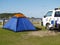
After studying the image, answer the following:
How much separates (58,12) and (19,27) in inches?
147

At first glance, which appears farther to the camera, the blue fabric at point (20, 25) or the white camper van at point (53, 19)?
the blue fabric at point (20, 25)

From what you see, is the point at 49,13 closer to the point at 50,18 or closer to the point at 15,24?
the point at 50,18

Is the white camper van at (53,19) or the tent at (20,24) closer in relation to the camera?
the white camper van at (53,19)

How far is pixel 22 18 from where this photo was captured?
1822 centimetres

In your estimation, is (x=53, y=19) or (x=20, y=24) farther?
(x=20, y=24)

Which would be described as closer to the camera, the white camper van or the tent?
the white camper van

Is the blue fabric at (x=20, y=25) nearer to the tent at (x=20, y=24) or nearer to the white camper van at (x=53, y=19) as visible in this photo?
the tent at (x=20, y=24)

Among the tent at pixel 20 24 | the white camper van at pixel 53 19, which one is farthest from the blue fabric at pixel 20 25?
the white camper van at pixel 53 19

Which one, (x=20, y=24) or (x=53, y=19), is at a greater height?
(x=53, y=19)

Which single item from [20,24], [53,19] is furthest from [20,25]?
[53,19]

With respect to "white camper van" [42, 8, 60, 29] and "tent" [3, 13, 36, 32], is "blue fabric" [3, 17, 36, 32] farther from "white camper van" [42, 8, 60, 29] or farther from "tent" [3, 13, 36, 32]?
"white camper van" [42, 8, 60, 29]

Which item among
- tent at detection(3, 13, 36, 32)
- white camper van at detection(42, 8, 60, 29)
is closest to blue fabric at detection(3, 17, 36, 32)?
tent at detection(3, 13, 36, 32)

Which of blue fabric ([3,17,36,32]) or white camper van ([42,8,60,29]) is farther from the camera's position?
blue fabric ([3,17,36,32])

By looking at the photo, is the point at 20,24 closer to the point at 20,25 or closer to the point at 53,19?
the point at 20,25
